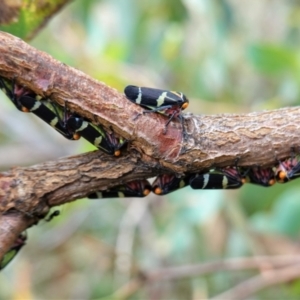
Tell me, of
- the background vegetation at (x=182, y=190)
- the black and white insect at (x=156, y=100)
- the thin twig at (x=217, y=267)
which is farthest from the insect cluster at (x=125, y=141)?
the background vegetation at (x=182, y=190)

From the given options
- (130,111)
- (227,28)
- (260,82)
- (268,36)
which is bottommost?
(130,111)

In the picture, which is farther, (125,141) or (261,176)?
(261,176)

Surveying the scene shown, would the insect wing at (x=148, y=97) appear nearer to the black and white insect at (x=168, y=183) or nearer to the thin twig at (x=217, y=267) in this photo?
the black and white insect at (x=168, y=183)

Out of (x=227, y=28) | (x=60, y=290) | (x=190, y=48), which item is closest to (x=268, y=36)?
(x=190, y=48)

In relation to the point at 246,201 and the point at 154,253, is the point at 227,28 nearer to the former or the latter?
the point at 246,201

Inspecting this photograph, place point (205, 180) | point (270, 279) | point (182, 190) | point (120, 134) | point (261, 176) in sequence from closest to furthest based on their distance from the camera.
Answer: point (120, 134) < point (205, 180) < point (261, 176) < point (270, 279) < point (182, 190)

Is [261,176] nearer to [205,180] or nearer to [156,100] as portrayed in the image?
[205,180]

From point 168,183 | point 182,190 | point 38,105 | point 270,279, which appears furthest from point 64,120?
point 182,190
